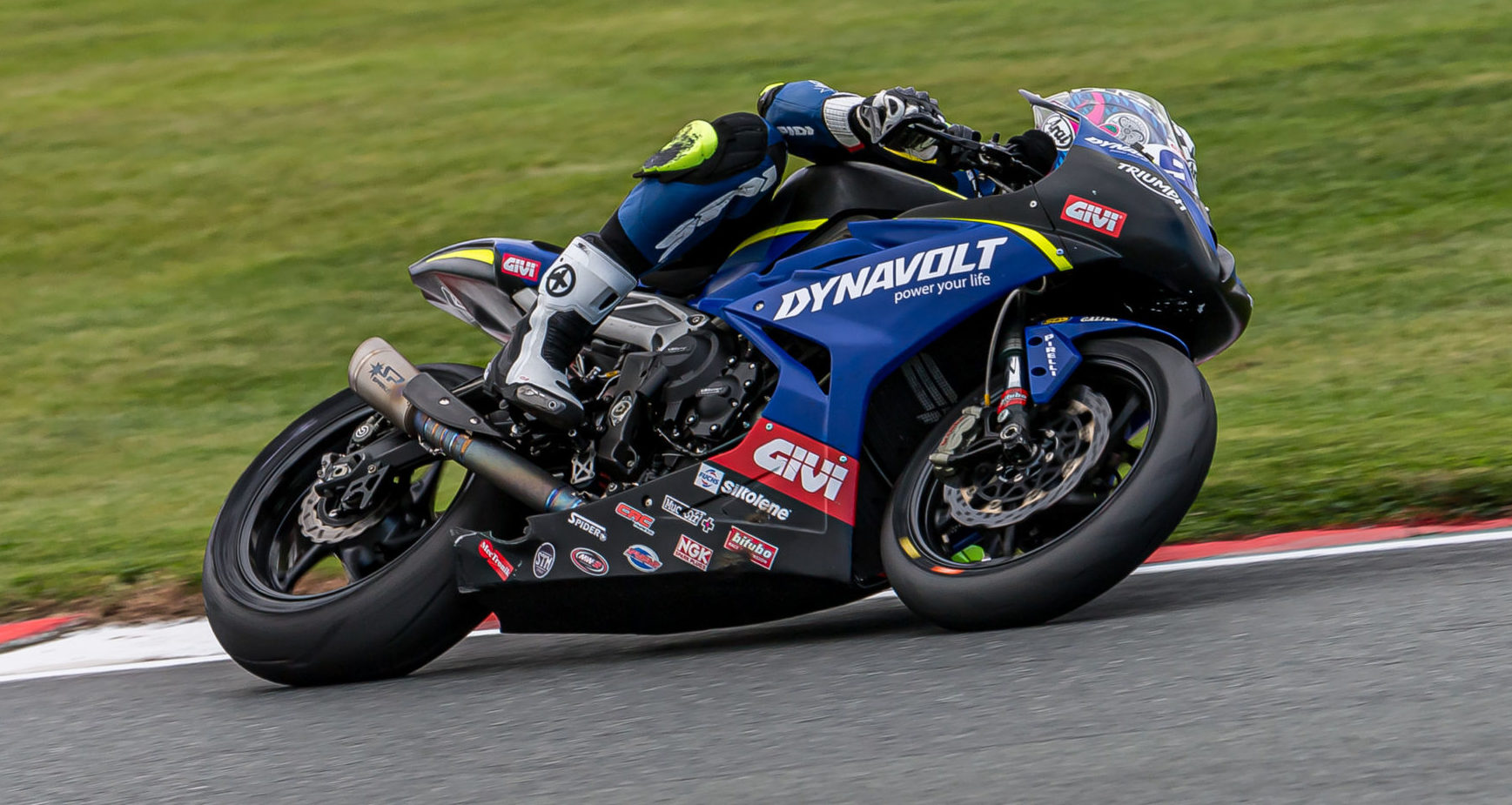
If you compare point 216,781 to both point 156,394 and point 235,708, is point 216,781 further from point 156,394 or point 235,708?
point 156,394

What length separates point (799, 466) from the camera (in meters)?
4.03

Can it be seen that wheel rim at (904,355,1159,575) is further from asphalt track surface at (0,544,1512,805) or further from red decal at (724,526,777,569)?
red decal at (724,526,777,569)

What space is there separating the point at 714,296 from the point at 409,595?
1.06 meters

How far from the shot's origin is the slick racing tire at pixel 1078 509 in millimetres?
3512

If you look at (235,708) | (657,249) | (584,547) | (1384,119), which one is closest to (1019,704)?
(584,547)

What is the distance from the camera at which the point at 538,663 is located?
4.38 meters

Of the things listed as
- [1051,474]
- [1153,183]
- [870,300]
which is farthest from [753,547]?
[1153,183]

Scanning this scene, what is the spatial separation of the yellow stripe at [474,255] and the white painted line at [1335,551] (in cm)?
194

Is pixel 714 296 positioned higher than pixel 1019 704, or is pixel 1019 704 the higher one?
pixel 714 296

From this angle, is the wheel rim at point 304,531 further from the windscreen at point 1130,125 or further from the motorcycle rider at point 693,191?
the windscreen at point 1130,125

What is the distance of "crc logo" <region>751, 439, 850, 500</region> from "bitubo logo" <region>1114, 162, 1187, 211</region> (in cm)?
94

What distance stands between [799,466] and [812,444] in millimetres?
62

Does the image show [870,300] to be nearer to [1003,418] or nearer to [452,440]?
[1003,418]

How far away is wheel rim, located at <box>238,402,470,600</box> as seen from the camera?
4602 mm
